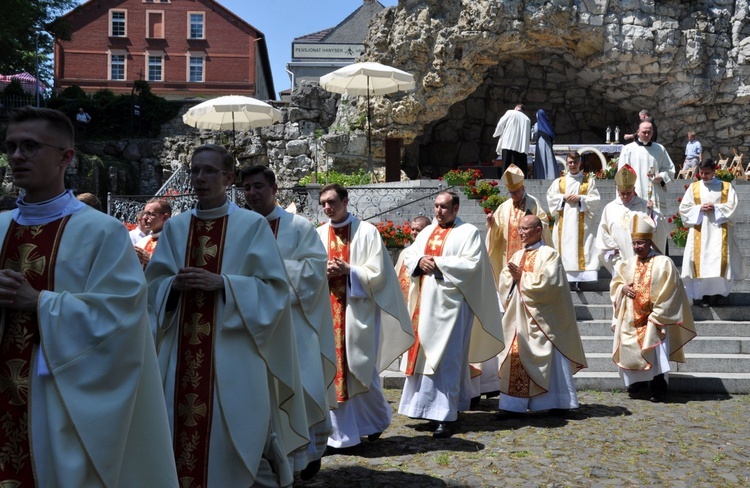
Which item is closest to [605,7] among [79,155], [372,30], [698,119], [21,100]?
[698,119]

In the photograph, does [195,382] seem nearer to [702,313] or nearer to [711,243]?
[702,313]

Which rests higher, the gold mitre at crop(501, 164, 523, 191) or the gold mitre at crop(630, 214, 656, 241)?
the gold mitre at crop(501, 164, 523, 191)

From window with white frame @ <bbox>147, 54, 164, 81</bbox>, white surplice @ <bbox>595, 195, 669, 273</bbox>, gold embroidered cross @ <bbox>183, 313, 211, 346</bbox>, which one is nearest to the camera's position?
gold embroidered cross @ <bbox>183, 313, 211, 346</bbox>

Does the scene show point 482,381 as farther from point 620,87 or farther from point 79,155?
point 79,155

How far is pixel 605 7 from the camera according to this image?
85.2ft

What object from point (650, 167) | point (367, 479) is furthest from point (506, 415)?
point (650, 167)

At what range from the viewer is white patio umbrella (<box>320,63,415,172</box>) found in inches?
766

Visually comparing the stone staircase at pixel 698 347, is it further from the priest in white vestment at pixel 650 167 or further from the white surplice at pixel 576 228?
the priest in white vestment at pixel 650 167

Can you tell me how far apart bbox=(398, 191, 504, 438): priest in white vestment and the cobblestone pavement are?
0.34 m

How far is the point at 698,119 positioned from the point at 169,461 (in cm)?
2662

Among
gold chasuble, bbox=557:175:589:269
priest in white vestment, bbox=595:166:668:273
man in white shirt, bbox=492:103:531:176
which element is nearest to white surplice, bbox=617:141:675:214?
gold chasuble, bbox=557:175:589:269

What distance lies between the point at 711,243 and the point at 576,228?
1.89 meters

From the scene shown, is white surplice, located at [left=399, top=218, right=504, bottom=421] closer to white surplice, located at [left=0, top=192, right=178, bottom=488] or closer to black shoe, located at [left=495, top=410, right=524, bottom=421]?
black shoe, located at [left=495, top=410, right=524, bottom=421]

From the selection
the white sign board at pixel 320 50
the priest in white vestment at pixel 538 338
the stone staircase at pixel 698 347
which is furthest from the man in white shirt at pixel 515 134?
the white sign board at pixel 320 50
